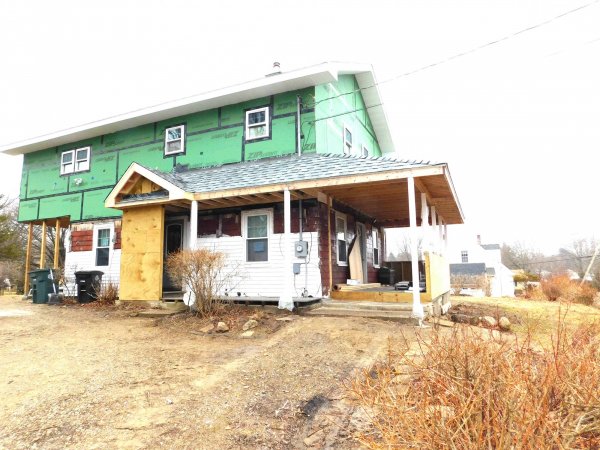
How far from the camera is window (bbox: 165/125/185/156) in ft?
45.9

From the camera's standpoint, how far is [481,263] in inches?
1742

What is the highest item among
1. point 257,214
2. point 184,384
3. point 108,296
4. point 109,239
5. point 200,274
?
point 257,214

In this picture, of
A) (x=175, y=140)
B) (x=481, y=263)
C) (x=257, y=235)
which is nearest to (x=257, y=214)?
(x=257, y=235)

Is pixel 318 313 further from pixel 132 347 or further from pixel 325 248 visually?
pixel 132 347

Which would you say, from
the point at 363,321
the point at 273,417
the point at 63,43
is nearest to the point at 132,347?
the point at 273,417

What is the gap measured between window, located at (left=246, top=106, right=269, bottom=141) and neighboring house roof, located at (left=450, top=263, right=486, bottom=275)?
119 feet

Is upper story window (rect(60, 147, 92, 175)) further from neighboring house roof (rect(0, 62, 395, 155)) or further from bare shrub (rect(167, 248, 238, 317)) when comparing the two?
bare shrub (rect(167, 248, 238, 317))

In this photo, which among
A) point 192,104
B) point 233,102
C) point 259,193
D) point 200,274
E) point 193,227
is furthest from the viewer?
point 192,104

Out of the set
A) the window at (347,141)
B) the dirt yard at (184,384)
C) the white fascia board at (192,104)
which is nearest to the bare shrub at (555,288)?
the window at (347,141)

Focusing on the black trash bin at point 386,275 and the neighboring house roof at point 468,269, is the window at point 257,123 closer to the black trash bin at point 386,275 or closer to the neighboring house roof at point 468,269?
the black trash bin at point 386,275

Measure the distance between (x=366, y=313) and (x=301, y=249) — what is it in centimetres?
240

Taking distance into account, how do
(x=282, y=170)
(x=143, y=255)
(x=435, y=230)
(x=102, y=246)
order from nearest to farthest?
1. (x=282, y=170)
2. (x=143, y=255)
3. (x=435, y=230)
4. (x=102, y=246)

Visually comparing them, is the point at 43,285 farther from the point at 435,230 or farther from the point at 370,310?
the point at 435,230

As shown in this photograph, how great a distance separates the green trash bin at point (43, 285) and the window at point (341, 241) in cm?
996
